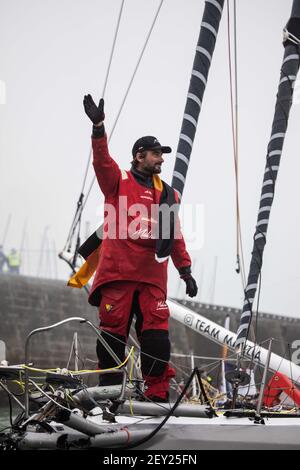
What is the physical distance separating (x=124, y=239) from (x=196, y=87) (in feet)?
8.97

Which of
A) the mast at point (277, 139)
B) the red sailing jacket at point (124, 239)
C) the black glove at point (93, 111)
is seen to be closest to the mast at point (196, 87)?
the mast at point (277, 139)

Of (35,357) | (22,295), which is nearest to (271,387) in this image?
(35,357)

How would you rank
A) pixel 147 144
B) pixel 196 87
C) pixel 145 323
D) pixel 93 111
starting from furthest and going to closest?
pixel 196 87, pixel 147 144, pixel 145 323, pixel 93 111

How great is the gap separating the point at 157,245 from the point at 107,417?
3.84 ft

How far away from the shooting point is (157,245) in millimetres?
3904

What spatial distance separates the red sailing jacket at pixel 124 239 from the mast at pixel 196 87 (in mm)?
1856

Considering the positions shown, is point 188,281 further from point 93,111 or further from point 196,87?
point 196,87

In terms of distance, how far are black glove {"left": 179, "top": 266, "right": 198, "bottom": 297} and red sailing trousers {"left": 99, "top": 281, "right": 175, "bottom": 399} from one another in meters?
0.40

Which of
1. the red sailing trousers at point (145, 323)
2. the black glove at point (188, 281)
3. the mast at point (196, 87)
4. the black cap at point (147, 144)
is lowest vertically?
the red sailing trousers at point (145, 323)

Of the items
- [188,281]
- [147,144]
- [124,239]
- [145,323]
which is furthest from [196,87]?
[145,323]

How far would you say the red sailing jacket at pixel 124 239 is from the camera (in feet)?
12.5

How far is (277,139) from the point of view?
6.79 meters

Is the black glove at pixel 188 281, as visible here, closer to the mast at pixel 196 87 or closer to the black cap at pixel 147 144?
the black cap at pixel 147 144
